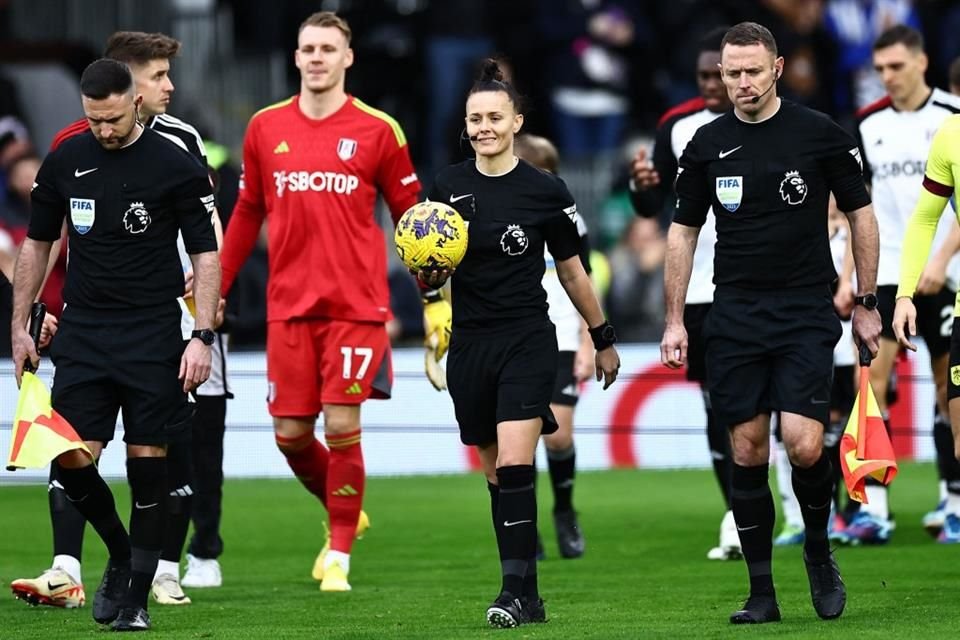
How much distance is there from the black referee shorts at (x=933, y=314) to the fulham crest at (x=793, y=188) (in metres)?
3.43

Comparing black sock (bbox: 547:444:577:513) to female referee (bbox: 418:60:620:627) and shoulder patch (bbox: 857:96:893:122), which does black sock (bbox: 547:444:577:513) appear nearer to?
shoulder patch (bbox: 857:96:893:122)

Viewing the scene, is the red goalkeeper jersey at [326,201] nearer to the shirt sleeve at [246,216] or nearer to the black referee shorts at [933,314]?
the shirt sleeve at [246,216]

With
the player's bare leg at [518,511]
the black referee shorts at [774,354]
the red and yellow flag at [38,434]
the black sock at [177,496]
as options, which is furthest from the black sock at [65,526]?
the black referee shorts at [774,354]

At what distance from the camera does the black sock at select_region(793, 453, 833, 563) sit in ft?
27.3

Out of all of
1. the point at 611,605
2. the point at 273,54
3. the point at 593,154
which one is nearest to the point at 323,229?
the point at 611,605

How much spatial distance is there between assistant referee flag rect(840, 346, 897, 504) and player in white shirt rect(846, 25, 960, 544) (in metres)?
3.06

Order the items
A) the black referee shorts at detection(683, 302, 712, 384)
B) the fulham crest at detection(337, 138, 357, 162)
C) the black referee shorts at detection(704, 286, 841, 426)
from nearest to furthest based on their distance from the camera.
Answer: the black referee shorts at detection(704, 286, 841, 426) < the fulham crest at detection(337, 138, 357, 162) < the black referee shorts at detection(683, 302, 712, 384)

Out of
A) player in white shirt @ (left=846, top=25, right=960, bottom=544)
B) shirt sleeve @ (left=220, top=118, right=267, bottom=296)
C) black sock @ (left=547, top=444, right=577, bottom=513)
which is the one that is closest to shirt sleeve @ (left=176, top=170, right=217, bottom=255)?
shirt sleeve @ (left=220, top=118, right=267, bottom=296)

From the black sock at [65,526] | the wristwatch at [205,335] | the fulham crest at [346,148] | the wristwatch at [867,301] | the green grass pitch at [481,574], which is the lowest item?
the green grass pitch at [481,574]

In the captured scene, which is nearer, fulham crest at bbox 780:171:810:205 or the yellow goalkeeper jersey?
fulham crest at bbox 780:171:810:205

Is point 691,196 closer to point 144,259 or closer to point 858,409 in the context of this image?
point 858,409

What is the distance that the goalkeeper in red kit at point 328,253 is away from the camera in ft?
33.7

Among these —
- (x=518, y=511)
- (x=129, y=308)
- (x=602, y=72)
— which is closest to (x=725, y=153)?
(x=518, y=511)

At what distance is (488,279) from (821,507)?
1.72m
